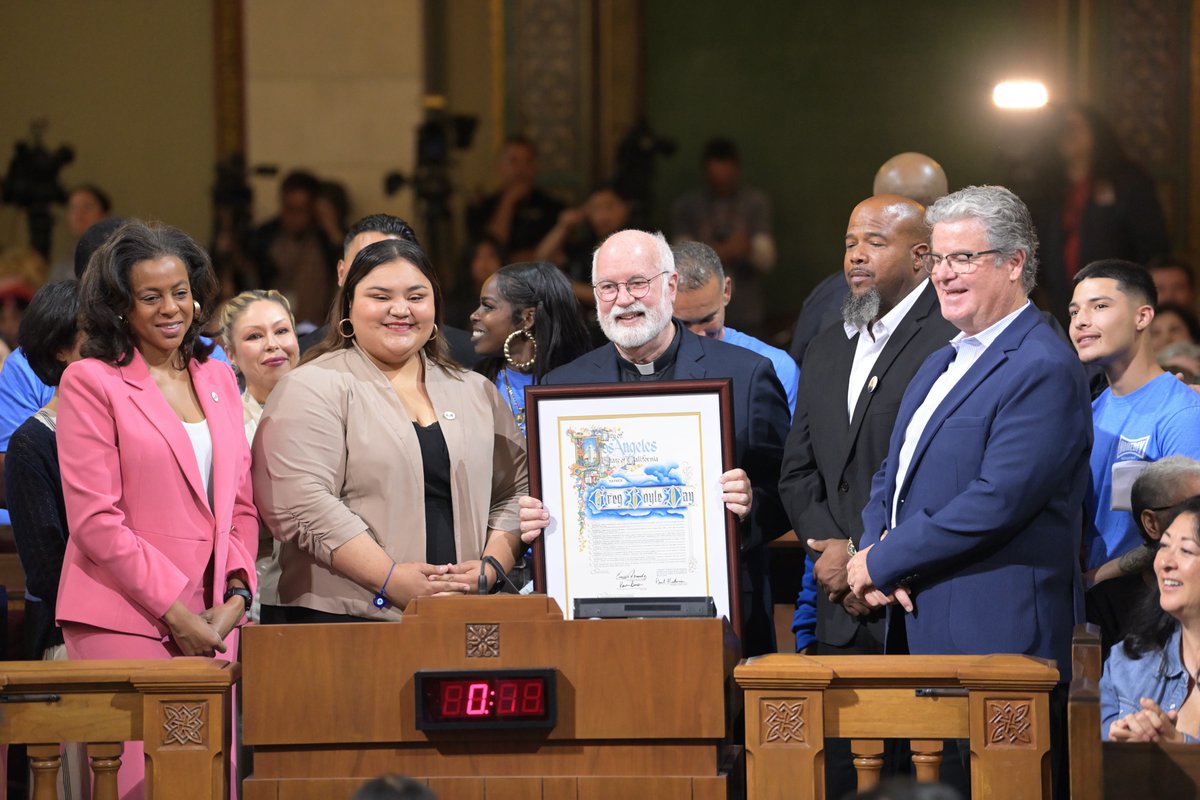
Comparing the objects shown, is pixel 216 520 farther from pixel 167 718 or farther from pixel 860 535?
pixel 860 535

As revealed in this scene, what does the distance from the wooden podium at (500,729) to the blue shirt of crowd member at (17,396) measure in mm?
1735

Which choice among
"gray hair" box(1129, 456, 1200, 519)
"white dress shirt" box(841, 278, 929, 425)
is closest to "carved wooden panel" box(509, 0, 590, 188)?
"white dress shirt" box(841, 278, 929, 425)

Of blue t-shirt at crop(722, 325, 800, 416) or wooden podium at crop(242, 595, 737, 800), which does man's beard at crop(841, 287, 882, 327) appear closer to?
blue t-shirt at crop(722, 325, 800, 416)

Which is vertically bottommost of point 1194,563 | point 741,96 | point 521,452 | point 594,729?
point 594,729

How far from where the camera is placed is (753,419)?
4008 mm

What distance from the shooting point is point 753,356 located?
4055 millimetres

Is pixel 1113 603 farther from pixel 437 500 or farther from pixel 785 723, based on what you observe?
pixel 437 500

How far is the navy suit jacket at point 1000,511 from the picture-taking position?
337 centimetres

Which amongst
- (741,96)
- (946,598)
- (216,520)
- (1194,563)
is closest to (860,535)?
(946,598)

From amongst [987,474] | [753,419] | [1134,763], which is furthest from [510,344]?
[1134,763]

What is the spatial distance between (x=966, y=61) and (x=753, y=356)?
727 centimetres

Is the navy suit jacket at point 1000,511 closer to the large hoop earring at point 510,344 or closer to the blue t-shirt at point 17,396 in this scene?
the large hoop earring at point 510,344

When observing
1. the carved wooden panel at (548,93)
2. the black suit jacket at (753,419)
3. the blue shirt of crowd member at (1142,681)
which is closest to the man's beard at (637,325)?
the black suit jacket at (753,419)

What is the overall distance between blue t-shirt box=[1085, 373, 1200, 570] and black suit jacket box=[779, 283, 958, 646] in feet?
2.16
